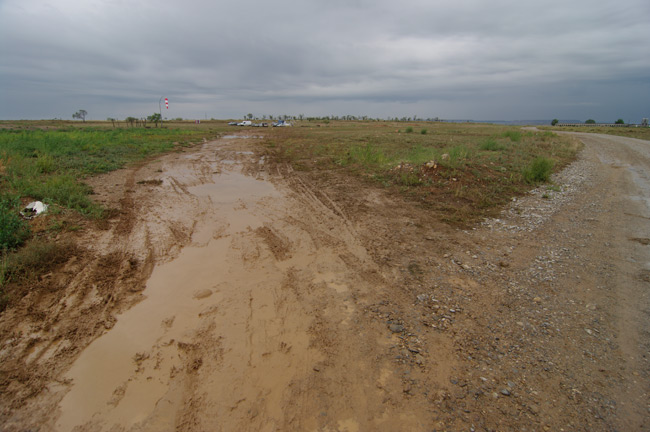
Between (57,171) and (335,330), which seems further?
(57,171)

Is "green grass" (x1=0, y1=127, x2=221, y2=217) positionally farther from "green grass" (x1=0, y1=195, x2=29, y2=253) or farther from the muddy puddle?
the muddy puddle

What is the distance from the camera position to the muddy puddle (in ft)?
7.82

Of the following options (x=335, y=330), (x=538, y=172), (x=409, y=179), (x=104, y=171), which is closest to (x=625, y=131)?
(x=538, y=172)

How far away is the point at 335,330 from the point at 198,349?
1446 millimetres

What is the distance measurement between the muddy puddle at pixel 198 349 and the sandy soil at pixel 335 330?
0.05 feet

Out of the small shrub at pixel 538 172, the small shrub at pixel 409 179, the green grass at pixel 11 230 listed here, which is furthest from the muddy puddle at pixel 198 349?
the small shrub at pixel 538 172

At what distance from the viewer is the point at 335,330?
3203 millimetres

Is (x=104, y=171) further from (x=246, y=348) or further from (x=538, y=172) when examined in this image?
(x=538, y=172)

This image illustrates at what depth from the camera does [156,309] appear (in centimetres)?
359

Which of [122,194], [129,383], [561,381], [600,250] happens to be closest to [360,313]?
[561,381]

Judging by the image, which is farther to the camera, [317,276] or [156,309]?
[317,276]

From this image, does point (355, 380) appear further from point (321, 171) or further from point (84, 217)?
point (321, 171)

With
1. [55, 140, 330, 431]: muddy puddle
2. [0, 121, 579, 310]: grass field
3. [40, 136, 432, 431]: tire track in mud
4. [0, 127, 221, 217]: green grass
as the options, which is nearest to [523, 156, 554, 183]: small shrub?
[0, 121, 579, 310]: grass field

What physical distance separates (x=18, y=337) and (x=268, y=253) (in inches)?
120
